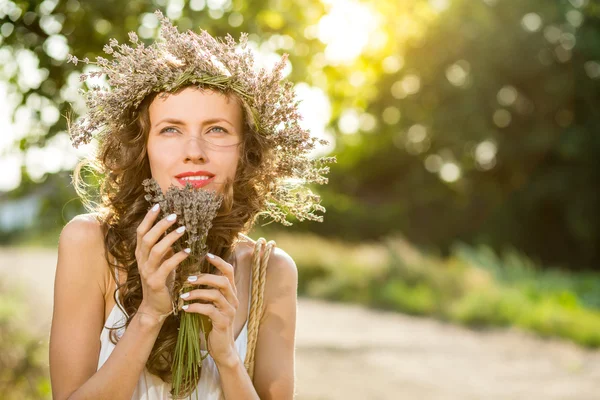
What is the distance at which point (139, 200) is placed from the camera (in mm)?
2646

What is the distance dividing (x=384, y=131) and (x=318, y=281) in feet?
49.1

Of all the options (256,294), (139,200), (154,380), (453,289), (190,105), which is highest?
(453,289)

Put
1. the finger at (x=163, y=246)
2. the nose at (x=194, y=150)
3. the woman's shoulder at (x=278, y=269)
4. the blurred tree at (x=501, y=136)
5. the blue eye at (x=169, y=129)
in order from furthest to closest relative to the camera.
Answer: the blurred tree at (x=501, y=136)
the woman's shoulder at (x=278, y=269)
the blue eye at (x=169, y=129)
the nose at (x=194, y=150)
the finger at (x=163, y=246)

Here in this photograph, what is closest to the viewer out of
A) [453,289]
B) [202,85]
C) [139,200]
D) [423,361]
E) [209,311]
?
[209,311]

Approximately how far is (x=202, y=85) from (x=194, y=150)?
0.92 feet

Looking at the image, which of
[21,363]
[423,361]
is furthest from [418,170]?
[21,363]

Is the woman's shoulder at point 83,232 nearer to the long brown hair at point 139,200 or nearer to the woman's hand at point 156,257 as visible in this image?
the long brown hair at point 139,200

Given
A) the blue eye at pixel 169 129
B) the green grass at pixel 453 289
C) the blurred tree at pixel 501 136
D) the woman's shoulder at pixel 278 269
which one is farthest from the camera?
the blurred tree at pixel 501 136

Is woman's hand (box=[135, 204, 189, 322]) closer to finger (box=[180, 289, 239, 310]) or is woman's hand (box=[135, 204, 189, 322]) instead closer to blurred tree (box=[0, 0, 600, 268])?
finger (box=[180, 289, 239, 310])

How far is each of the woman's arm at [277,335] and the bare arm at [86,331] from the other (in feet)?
1.90

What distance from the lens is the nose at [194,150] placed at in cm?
242

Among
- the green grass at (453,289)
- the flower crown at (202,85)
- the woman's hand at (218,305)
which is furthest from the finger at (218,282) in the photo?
the green grass at (453,289)

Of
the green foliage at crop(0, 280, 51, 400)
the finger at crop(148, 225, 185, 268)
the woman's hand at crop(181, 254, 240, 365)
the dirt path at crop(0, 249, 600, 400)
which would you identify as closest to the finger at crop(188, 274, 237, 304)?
the woman's hand at crop(181, 254, 240, 365)

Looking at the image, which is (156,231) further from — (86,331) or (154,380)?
(154,380)
